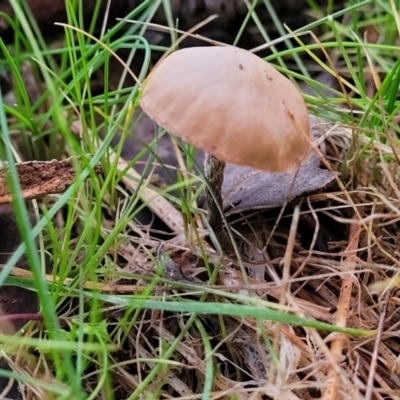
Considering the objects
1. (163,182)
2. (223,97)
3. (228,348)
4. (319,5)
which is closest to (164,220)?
(163,182)

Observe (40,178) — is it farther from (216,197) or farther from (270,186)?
(270,186)

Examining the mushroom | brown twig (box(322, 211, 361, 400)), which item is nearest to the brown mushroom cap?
the mushroom

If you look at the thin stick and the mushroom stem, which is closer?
the thin stick

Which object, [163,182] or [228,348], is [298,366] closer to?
[228,348]

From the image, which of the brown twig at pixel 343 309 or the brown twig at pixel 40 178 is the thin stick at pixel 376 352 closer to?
the brown twig at pixel 343 309

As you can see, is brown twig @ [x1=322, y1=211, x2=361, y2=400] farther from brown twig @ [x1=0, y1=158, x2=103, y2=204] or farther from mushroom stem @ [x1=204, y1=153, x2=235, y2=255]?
brown twig @ [x1=0, y1=158, x2=103, y2=204]

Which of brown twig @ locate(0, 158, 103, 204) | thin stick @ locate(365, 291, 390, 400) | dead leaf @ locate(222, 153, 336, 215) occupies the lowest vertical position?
thin stick @ locate(365, 291, 390, 400)
